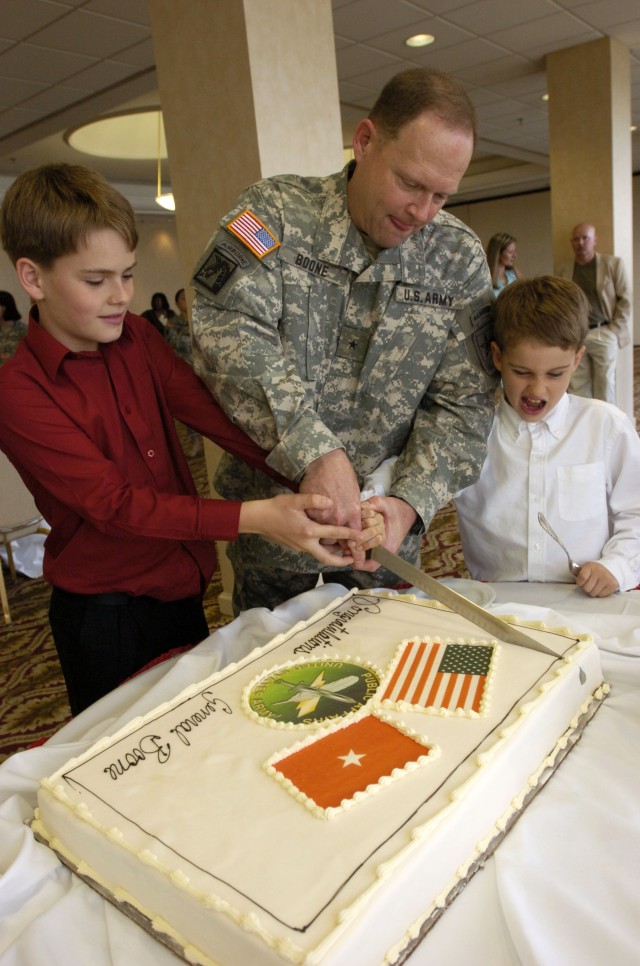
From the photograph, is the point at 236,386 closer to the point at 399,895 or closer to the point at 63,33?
the point at 399,895

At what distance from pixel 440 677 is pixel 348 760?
0.63ft

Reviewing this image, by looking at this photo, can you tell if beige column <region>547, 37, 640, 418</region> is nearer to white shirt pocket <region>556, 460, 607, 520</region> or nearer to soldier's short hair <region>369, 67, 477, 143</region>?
white shirt pocket <region>556, 460, 607, 520</region>

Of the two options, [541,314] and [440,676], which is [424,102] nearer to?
[541,314]

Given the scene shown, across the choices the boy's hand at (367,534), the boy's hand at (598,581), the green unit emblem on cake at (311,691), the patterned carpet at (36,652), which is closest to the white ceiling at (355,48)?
the patterned carpet at (36,652)

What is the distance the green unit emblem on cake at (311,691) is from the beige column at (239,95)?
1997 mm

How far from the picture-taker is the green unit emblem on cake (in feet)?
2.84

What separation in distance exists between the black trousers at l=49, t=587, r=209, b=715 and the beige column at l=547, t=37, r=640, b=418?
17.7ft

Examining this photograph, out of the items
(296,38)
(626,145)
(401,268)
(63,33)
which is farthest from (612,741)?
(626,145)

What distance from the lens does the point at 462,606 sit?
106 cm

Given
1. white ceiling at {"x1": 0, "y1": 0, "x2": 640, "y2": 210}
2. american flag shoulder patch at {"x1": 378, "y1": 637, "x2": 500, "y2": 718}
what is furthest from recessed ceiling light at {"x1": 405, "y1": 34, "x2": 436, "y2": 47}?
american flag shoulder patch at {"x1": 378, "y1": 637, "x2": 500, "y2": 718}

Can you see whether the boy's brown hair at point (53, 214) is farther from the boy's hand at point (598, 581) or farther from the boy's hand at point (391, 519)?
the boy's hand at point (598, 581)

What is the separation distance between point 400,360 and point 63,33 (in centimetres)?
395

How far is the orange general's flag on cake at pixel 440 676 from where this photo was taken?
862mm

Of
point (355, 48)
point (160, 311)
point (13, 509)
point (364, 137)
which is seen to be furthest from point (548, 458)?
point (160, 311)
